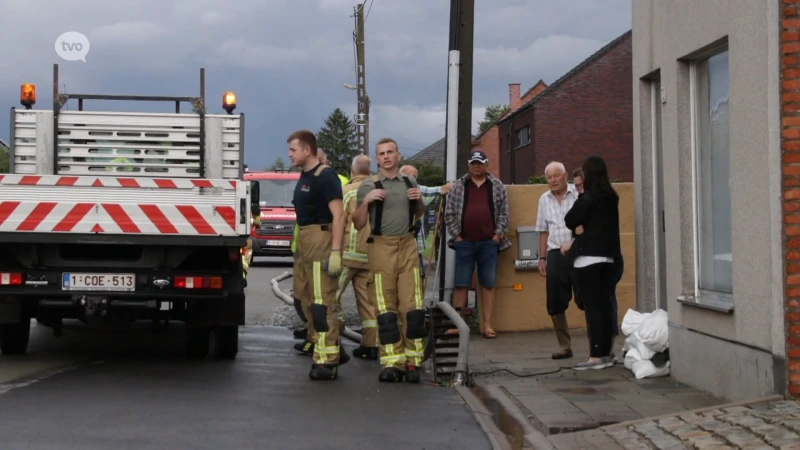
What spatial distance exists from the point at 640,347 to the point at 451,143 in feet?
14.6

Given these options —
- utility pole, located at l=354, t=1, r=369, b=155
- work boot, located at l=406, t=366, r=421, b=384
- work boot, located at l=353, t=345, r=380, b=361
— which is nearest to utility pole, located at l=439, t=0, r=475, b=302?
work boot, located at l=353, t=345, r=380, b=361

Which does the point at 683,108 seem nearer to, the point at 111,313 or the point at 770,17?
the point at 770,17

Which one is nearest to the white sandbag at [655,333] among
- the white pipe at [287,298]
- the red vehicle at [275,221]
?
the white pipe at [287,298]

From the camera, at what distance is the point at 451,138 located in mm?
13188

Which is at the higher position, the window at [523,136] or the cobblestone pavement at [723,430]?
the window at [523,136]

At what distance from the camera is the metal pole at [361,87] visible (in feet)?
134

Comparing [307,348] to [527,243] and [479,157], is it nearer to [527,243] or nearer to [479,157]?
[479,157]

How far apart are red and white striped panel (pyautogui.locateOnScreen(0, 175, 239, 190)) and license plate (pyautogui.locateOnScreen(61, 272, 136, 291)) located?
729 millimetres

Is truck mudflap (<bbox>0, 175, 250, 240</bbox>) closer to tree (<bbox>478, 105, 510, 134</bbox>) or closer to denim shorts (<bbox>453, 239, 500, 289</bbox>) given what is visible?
denim shorts (<bbox>453, 239, 500, 289</bbox>)

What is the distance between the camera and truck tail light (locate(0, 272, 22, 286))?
9539mm

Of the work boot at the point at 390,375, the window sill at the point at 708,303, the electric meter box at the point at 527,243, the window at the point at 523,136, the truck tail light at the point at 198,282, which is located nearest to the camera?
the window sill at the point at 708,303

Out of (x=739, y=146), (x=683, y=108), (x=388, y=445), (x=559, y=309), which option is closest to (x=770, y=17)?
(x=739, y=146)

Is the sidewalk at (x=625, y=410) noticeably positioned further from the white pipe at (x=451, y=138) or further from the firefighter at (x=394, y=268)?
the white pipe at (x=451, y=138)

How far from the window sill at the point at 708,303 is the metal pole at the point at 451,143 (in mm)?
4455
